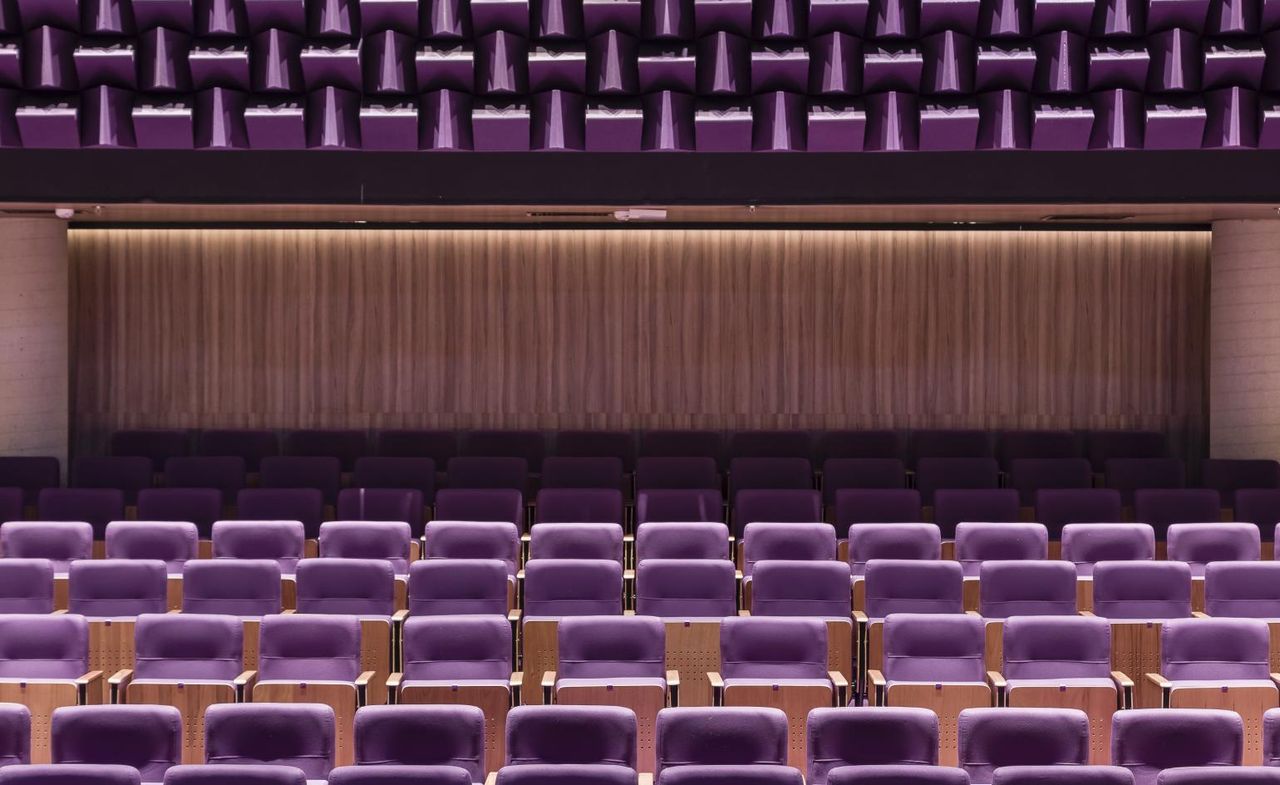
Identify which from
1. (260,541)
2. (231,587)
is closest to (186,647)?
(231,587)

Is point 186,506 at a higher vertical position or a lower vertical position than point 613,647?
higher

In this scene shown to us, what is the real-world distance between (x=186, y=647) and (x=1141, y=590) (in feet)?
12.2

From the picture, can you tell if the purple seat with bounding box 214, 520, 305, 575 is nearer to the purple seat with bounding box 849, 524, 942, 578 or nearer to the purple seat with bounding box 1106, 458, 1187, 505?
the purple seat with bounding box 849, 524, 942, 578

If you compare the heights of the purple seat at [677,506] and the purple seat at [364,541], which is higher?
the purple seat at [677,506]

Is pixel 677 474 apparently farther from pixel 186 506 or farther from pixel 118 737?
pixel 118 737

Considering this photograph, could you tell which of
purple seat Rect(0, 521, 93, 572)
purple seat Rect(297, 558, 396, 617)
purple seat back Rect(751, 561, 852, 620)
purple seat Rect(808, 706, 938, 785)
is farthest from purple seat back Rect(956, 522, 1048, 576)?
purple seat Rect(0, 521, 93, 572)

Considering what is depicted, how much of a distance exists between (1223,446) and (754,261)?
2942 millimetres

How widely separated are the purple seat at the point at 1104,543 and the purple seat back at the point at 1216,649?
1.17m

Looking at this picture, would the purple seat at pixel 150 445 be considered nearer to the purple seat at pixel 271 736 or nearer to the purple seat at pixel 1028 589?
the purple seat at pixel 271 736

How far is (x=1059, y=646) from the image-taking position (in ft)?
18.2

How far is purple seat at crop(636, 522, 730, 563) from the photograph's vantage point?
674cm

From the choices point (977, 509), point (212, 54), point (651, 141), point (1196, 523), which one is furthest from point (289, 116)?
point (1196, 523)

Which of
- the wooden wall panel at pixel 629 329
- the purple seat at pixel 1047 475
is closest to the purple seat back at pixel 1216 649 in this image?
the purple seat at pixel 1047 475

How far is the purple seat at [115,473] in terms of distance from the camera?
8.27 meters
